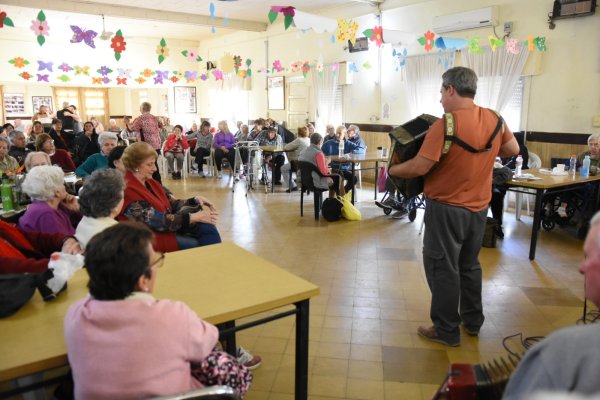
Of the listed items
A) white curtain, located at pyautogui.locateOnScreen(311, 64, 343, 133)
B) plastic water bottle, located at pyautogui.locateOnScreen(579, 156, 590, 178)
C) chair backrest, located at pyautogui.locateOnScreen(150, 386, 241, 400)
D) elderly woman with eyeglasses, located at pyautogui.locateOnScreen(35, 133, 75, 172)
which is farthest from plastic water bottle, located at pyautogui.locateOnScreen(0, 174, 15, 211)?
white curtain, located at pyautogui.locateOnScreen(311, 64, 343, 133)

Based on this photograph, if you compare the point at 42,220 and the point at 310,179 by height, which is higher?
the point at 42,220

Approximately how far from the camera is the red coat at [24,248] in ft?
5.85

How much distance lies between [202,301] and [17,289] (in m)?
0.59

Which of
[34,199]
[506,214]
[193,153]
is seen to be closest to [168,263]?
[34,199]

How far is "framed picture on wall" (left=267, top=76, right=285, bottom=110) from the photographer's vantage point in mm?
10992

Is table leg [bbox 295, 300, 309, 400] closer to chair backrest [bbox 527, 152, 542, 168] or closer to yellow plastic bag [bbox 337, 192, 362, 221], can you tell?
yellow plastic bag [bbox 337, 192, 362, 221]

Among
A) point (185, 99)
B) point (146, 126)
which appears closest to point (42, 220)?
point (146, 126)

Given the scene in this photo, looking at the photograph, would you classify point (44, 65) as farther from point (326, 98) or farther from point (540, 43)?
point (540, 43)

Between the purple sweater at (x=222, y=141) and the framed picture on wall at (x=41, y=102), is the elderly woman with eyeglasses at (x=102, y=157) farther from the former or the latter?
the framed picture on wall at (x=41, y=102)

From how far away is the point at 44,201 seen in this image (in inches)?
99.5

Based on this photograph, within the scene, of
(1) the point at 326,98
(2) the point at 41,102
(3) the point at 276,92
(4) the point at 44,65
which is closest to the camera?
(1) the point at 326,98

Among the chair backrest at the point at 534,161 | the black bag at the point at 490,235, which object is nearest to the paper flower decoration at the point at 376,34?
the chair backrest at the point at 534,161

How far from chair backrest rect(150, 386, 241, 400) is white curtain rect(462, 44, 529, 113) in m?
6.41

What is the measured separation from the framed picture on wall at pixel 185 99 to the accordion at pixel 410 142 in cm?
1287
